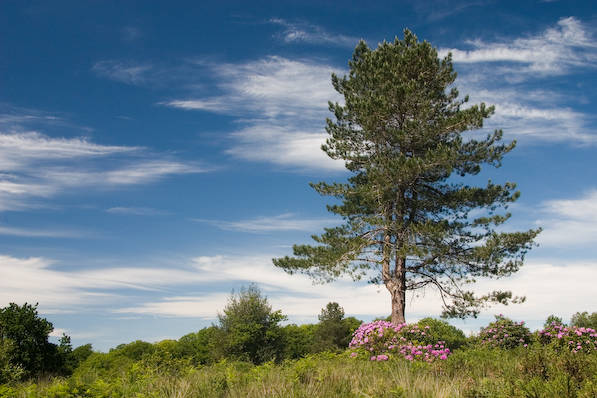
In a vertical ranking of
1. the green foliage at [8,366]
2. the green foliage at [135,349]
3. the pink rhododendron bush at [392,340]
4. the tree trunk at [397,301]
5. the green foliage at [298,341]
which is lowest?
the green foliage at [135,349]

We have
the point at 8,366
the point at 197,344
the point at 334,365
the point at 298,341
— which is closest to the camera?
the point at 334,365

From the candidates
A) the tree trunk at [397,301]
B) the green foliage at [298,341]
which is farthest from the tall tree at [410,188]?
the green foliage at [298,341]

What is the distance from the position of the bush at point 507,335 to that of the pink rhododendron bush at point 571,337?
864 mm

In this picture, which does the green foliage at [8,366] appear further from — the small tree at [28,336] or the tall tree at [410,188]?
the tall tree at [410,188]

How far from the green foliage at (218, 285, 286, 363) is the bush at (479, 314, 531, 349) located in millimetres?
15897

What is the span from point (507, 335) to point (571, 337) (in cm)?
225

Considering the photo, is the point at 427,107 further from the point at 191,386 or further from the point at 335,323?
the point at 335,323

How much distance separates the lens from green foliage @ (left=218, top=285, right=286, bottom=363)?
30344mm

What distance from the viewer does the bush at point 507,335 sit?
17.2m

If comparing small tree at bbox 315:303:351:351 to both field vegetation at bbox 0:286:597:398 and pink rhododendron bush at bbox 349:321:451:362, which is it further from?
pink rhododendron bush at bbox 349:321:451:362

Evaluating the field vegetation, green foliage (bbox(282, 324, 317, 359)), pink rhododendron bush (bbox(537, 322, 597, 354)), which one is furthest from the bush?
green foliage (bbox(282, 324, 317, 359))

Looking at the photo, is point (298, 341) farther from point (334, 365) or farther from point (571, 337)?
point (334, 365)

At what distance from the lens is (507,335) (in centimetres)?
1714

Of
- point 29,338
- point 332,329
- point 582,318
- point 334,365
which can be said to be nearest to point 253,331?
point 332,329
